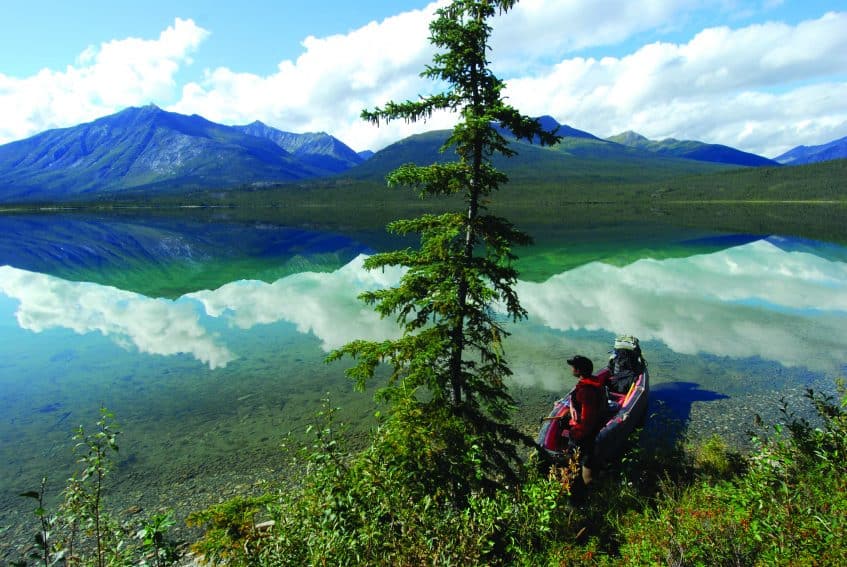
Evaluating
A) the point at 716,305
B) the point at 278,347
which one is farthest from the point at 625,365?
the point at 716,305

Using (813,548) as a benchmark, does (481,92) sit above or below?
above

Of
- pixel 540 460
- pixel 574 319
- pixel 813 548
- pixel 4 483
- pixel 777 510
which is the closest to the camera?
pixel 813 548

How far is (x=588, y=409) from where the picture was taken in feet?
34.5

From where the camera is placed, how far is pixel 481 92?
28.9 feet

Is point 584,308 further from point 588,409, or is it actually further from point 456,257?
point 456,257

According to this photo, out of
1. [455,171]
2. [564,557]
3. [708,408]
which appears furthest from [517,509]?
[708,408]

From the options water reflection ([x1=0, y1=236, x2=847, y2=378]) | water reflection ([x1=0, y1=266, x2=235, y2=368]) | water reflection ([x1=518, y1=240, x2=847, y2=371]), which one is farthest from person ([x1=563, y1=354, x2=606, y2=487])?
water reflection ([x1=0, y1=266, x2=235, y2=368])

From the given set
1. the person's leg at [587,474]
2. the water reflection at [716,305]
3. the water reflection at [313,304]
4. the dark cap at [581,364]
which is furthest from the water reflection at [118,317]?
the water reflection at [716,305]

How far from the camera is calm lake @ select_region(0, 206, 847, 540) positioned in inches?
602

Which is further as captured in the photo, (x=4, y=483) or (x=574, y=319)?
(x=574, y=319)

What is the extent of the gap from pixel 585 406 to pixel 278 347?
18810 mm

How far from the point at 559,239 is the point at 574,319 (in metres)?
46.9

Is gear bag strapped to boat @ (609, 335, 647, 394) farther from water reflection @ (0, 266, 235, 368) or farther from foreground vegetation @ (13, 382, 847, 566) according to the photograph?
water reflection @ (0, 266, 235, 368)

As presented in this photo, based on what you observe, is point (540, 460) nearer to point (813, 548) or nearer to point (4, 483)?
point (813, 548)
